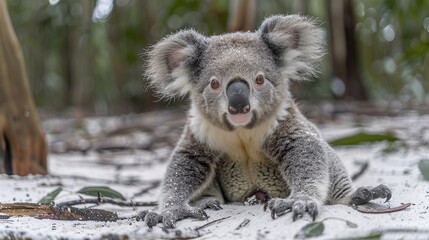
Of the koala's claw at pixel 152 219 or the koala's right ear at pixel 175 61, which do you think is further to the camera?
the koala's right ear at pixel 175 61

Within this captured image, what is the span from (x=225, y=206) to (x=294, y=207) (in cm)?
68

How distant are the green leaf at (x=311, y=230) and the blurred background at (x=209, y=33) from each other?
3228mm

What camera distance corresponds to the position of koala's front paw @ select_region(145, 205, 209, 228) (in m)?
2.54

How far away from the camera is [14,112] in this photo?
3.91 m

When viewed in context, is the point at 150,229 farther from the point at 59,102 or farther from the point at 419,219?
the point at 59,102

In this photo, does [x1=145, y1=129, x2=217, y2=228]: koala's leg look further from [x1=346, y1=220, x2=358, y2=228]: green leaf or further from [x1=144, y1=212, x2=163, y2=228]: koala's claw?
[x1=346, y1=220, x2=358, y2=228]: green leaf

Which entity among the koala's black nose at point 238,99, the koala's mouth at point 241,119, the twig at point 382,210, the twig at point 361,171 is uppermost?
the koala's black nose at point 238,99

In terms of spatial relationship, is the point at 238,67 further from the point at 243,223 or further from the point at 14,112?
the point at 14,112

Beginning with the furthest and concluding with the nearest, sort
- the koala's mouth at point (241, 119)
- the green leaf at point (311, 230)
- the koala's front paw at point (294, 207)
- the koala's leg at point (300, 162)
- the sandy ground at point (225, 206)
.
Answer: the koala's mouth at point (241, 119), the koala's leg at point (300, 162), the koala's front paw at point (294, 207), the sandy ground at point (225, 206), the green leaf at point (311, 230)

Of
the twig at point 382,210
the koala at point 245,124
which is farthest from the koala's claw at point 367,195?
the twig at point 382,210

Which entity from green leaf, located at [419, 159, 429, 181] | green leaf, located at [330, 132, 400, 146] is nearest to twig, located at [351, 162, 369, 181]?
green leaf, located at [330, 132, 400, 146]

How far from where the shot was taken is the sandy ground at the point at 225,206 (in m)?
2.22

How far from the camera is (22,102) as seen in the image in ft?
13.0

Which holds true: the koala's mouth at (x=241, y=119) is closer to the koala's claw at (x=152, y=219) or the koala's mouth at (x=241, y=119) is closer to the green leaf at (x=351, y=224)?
the koala's claw at (x=152, y=219)
